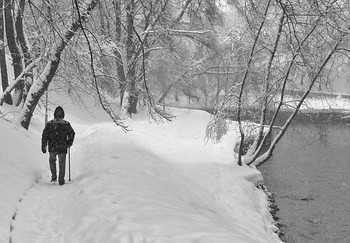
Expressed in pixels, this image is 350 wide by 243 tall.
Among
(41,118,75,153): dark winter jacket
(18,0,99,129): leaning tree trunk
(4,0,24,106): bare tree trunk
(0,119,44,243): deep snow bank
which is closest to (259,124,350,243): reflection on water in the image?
(41,118,75,153): dark winter jacket

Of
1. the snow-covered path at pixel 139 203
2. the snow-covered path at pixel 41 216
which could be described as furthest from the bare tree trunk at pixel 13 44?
the snow-covered path at pixel 41 216

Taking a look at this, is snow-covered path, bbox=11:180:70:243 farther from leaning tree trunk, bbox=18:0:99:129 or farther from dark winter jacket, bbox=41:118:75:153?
leaning tree trunk, bbox=18:0:99:129

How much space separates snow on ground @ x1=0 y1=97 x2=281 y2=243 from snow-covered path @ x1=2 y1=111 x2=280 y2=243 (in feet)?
0.05

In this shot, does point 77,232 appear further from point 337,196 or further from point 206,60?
point 206,60

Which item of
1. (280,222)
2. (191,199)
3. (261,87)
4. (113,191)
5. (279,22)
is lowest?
(280,222)

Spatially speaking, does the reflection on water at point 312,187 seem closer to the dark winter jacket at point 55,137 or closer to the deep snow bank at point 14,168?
the dark winter jacket at point 55,137

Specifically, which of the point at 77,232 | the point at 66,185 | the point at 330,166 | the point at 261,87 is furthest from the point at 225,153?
the point at 77,232

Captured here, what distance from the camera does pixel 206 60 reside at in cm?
3128

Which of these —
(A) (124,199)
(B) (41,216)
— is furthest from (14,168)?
(A) (124,199)

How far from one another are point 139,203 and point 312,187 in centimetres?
1123

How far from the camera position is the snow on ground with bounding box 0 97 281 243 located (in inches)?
231

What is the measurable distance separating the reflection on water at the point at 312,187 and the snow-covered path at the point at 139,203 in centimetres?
117

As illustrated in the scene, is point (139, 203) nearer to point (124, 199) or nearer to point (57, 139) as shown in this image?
point (124, 199)

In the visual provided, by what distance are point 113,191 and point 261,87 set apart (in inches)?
418
